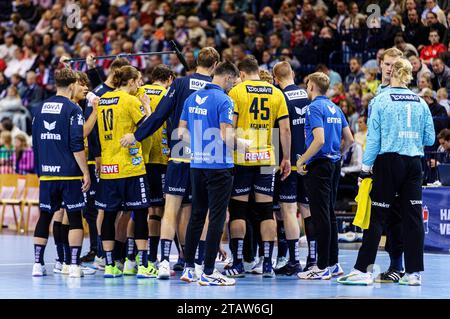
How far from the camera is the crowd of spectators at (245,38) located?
16859 millimetres

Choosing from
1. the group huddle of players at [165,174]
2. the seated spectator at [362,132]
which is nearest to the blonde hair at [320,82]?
the group huddle of players at [165,174]

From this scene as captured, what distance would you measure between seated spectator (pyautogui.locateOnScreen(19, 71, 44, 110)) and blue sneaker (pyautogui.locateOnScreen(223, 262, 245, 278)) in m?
12.3

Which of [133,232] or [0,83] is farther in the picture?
[0,83]

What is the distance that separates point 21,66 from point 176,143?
1391 cm

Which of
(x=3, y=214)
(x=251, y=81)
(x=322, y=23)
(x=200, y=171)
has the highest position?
(x=322, y=23)

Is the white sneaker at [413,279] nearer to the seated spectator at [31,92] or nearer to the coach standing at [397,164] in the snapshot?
the coach standing at [397,164]

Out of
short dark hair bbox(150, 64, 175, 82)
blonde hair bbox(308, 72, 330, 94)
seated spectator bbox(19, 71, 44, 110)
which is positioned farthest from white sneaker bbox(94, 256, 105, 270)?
seated spectator bbox(19, 71, 44, 110)

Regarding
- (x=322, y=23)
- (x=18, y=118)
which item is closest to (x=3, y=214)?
(x=18, y=118)

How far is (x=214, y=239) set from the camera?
31.2 feet

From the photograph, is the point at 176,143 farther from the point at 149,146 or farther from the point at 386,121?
the point at 386,121

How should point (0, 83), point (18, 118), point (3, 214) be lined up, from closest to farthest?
point (3, 214)
point (18, 118)
point (0, 83)

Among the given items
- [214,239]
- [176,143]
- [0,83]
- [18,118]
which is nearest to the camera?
[214,239]

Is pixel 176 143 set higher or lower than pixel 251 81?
lower

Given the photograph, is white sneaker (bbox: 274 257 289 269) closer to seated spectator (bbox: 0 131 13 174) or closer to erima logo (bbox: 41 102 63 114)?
erima logo (bbox: 41 102 63 114)
